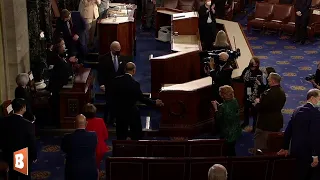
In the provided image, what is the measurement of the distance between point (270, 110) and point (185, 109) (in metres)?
1.79

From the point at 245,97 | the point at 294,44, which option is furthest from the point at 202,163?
the point at 294,44

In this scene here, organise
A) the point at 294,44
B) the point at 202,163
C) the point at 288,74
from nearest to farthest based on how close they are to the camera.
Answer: the point at 202,163
the point at 288,74
the point at 294,44

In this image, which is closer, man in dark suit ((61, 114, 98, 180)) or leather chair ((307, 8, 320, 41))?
man in dark suit ((61, 114, 98, 180))

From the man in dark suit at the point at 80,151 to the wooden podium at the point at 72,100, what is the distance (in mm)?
2862

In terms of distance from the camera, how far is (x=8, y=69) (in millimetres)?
8656

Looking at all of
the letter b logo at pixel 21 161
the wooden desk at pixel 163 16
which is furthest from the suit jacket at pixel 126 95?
the wooden desk at pixel 163 16

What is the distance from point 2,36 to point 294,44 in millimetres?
8224

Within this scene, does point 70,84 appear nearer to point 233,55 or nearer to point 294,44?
point 233,55

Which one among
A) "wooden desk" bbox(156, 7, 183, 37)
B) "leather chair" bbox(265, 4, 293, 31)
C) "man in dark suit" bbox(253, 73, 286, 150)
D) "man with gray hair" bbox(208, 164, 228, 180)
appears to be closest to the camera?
"man with gray hair" bbox(208, 164, 228, 180)

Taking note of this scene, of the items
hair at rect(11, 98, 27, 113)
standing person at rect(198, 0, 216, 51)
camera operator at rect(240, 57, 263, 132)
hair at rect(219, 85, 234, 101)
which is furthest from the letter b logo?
standing person at rect(198, 0, 216, 51)

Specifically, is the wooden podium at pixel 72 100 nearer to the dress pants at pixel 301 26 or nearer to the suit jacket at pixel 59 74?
the suit jacket at pixel 59 74

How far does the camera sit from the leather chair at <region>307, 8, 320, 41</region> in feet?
46.9

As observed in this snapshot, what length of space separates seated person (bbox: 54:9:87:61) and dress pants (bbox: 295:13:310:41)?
5.51m

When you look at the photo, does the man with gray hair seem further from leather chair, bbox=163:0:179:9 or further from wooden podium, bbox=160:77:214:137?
leather chair, bbox=163:0:179:9
